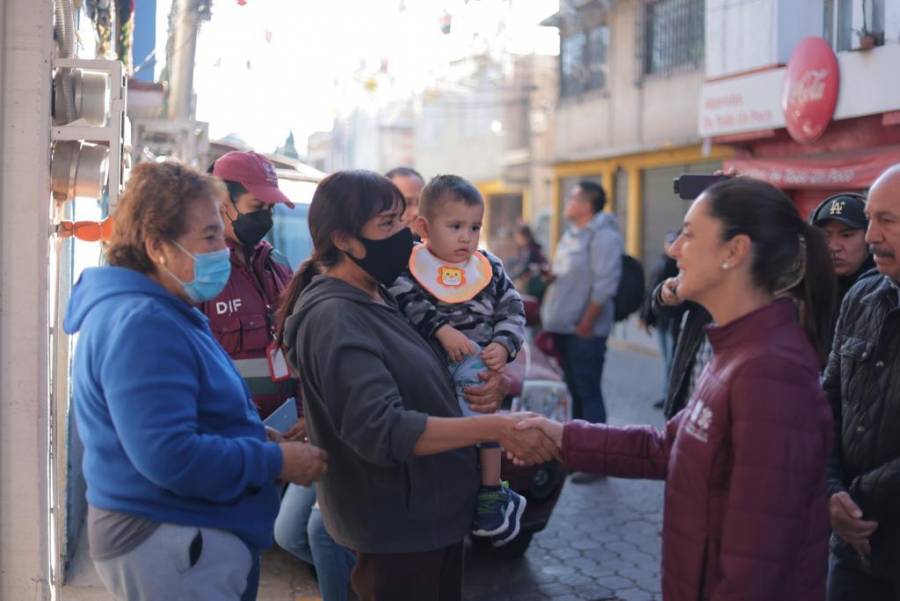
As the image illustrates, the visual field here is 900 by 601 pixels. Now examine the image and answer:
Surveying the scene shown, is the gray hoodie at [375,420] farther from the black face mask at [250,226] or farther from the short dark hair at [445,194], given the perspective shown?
the black face mask at [250,226]

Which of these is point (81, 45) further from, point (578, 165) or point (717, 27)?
point (578, 165)

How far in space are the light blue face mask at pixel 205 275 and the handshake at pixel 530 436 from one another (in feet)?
2.77

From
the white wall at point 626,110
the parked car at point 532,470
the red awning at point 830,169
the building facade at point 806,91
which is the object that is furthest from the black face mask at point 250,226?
the white wall at point 626,110

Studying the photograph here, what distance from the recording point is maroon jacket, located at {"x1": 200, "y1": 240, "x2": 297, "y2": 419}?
3.87m

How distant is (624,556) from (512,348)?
2.67 meters

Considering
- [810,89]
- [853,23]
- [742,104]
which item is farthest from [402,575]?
[742,104]

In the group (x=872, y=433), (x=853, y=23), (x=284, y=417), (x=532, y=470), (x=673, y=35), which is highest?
(x=673, y=35)

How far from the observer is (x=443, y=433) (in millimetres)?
2656

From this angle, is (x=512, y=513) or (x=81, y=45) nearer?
(x=512, y=513)

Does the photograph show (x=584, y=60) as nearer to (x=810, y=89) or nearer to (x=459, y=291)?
(x=810, y=89)

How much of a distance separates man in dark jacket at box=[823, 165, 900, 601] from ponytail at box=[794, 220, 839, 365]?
0.57 m

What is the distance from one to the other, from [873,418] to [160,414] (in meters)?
1.98

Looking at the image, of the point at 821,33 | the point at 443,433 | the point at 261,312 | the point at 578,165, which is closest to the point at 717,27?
the point at 821,33

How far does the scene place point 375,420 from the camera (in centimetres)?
259
